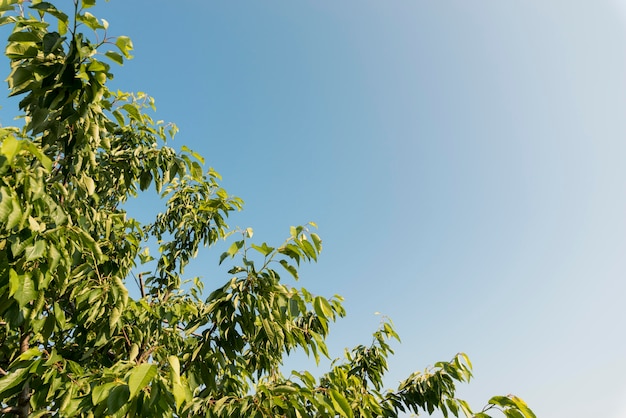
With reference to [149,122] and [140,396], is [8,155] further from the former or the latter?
[149,122]

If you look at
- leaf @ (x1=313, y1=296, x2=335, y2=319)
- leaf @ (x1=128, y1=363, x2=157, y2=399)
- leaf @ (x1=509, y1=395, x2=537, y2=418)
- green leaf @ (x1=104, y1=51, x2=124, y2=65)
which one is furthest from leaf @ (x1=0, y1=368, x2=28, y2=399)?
leaf @ (x1=509, y1=395, x2=537, y2=418)

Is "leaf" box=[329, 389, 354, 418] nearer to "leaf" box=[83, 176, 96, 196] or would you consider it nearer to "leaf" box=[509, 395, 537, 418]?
"leaf" box=[509, 395, 537, 418]

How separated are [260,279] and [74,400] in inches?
56.8

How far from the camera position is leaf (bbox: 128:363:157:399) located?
5.43 ft

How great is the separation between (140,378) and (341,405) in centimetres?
121

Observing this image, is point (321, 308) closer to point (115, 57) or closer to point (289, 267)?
point (289, 267)

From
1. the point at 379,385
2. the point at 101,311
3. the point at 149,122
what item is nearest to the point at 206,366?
→ the point at 101,311

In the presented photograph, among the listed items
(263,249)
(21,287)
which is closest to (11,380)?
(21,287)

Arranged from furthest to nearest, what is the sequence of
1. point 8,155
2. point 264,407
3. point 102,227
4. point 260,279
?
1. point 102,227
2. point 260,279
3. point 264,407
4. point 8,155

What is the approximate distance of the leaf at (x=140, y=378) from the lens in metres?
1.66

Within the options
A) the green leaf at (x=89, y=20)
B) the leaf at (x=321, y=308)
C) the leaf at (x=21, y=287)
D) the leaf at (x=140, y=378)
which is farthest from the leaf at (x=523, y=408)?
the green leaf at (x=89, y=20)

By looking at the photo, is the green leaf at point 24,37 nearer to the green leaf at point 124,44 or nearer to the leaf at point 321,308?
the green leaf at point 124,44

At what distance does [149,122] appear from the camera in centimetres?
500

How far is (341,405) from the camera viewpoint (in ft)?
7.55
